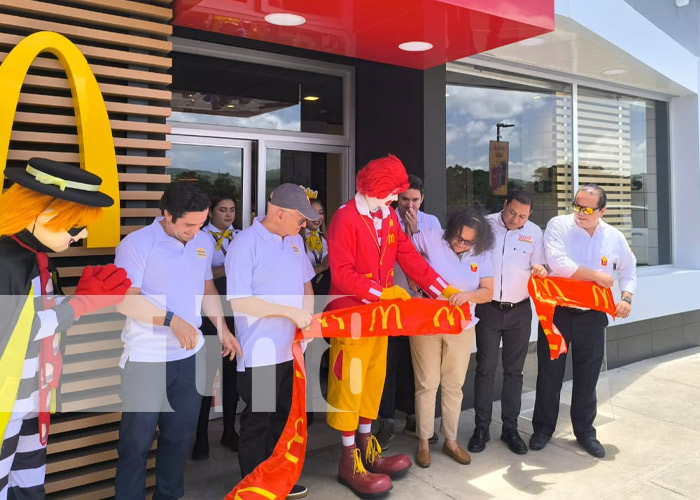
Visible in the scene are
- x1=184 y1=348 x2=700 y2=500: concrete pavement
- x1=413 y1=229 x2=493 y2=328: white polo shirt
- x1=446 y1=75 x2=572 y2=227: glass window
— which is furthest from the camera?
x1=446 y1=75 x2=572 y2=227: glass window

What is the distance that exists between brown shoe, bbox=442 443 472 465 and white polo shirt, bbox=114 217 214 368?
2261 mm

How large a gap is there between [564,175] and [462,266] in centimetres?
383

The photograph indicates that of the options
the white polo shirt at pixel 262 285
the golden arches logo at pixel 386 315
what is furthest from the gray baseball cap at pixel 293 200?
the golden arches logo at pixel 386 315

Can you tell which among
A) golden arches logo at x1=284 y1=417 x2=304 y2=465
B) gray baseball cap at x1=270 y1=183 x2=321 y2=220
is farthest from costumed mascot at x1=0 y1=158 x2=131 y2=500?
golden arches logo at x1=284 y1=417 x2=304 y2=465

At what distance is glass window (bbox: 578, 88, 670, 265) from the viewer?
26.0ft

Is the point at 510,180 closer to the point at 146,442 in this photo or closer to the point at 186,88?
the point at 186,88

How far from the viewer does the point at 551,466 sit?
14.6ft

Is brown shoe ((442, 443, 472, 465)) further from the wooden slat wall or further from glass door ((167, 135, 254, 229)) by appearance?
glass door ((167, 135, 254, 229))

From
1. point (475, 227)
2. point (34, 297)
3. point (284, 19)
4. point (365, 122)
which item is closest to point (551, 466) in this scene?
point (475, 227)

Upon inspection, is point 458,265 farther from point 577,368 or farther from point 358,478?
point 358,478

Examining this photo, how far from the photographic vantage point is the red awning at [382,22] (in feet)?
13.1

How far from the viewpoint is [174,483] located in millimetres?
3480

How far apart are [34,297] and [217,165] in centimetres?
306

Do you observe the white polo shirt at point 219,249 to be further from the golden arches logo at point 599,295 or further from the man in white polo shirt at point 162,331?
the golden arches logo at point 599,295
